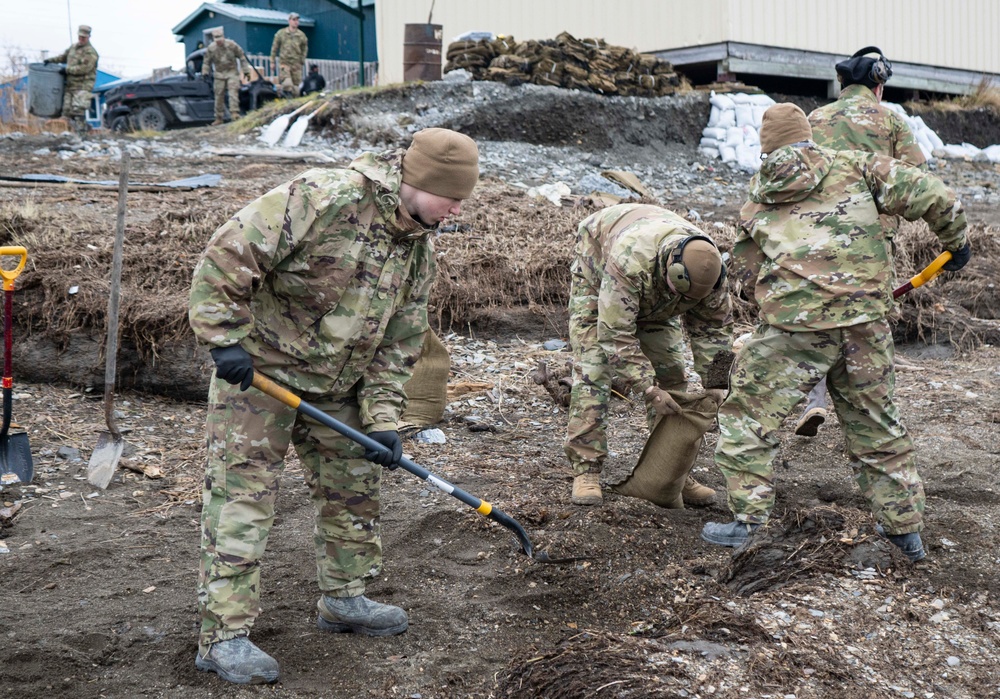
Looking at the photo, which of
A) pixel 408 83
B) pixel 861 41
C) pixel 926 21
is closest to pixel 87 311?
pixel 408 83

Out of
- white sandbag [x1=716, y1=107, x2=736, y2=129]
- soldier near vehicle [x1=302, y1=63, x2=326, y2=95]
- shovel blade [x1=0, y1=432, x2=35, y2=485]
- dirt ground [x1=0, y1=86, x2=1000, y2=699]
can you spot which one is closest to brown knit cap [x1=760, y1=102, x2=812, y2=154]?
dirt ground [x1=0, y1=86, x2=1000, y2=699]

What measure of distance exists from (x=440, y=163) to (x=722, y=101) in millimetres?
12084

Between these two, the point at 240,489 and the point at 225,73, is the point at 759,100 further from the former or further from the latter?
the point at 240,489

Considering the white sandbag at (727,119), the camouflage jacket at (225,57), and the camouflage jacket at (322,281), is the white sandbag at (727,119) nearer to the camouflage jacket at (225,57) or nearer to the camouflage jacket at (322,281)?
the camouflage jacket at (225,57)

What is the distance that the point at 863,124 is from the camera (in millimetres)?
5109

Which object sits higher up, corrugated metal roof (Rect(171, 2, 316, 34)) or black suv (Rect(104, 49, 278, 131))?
corrugated metal roof (Rect(171, 2, 316, 34))

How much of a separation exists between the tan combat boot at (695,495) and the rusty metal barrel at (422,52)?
413 inches

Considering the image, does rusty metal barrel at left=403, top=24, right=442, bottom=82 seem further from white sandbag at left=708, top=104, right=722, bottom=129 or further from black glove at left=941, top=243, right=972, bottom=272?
black glove at left=941, top=243, right=972, bottom=272

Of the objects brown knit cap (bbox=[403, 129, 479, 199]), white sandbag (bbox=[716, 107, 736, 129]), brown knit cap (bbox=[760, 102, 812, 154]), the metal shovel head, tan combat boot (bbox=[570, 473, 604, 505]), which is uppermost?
white sandbag (bbox=[716, 107, 736, 129])

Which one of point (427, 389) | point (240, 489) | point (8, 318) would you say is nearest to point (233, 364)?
point (240, 489)

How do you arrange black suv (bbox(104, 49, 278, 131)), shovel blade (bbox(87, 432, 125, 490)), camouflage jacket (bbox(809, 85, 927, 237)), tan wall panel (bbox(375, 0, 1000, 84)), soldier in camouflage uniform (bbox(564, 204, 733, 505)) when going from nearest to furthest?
soldier in camouflage uniform (bbox(564, 204, 733, 505))
shovel blade (bbox(87, 432, 125, 490))
camouflage jacket (bbox(809, 85, 927, 237))
tan wall panel (bbox(375, 0, 1000, 84))
black suv (bbox(104, 49, 278, 131))

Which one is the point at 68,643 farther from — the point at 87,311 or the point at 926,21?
the point at 926,21

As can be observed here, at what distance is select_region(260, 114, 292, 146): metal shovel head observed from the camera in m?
12.2

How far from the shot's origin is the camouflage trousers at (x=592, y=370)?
441 centimetres
